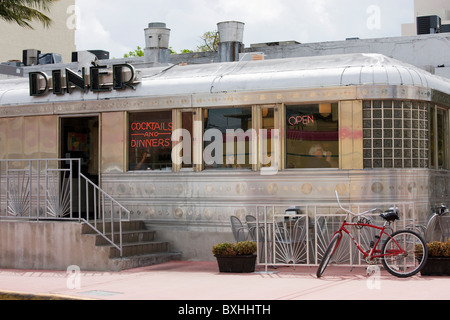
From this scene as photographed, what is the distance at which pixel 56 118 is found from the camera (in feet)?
49.4

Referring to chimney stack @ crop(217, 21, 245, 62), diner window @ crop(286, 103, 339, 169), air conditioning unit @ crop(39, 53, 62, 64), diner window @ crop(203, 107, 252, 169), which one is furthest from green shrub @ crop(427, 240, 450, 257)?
air conditioning unit @ crop(39, 53, 62, 64)

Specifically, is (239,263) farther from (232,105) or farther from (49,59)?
(49,59)

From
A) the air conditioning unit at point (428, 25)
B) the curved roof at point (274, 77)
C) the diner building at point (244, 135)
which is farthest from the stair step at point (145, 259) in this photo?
the air conditioning unit at point (428, 25)

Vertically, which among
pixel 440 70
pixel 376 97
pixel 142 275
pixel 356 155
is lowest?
pixel 142 275

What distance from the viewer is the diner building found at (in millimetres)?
12594

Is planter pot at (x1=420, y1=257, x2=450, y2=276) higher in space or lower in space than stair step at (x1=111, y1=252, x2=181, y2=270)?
higher

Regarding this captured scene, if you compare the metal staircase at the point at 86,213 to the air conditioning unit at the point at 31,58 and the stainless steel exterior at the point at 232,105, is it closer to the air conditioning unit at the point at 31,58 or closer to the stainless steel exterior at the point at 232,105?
the stainless steel exterior at the point at 232,105

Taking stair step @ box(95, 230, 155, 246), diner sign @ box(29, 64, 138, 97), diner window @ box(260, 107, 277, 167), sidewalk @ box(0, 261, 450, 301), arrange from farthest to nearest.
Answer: diner sign @ box(29, 64, 138, 97) → diner window @ box(260, 107, 277, 167) → stair step @ box(95, 230, 155, 246) → sidewalk @ box(0, 261, 450, 301)

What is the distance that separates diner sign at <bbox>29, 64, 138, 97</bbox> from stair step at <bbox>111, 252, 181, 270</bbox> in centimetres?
335

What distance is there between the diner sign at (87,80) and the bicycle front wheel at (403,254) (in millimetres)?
6152

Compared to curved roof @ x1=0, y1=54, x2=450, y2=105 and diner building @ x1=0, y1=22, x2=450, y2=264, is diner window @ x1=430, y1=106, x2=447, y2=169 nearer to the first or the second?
diner building @ x1=0, y1=22, x2=450, y2=264
